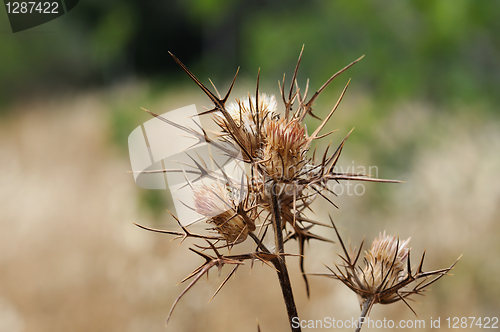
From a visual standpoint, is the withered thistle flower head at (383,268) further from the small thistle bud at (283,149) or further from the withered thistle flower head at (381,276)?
the small thistle bud at (283,149)

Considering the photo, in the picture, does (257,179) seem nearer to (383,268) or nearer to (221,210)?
(221,210)

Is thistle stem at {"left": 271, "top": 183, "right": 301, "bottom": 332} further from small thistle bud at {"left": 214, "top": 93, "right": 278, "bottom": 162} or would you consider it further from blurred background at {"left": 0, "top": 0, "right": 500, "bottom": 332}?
blurred background at {"left": 0, "top": 0, "right": 500, "bottom": 332}

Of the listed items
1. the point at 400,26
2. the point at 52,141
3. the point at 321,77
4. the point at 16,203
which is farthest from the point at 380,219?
the point at 52,141

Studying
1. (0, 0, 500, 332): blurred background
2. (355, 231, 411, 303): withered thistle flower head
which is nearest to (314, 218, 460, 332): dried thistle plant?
(355, 231, 411, 303): withered thistle flower head

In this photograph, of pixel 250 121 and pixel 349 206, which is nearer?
pixel 250 121

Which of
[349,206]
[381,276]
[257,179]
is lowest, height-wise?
[381,276]

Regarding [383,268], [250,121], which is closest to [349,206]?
[383,268]
